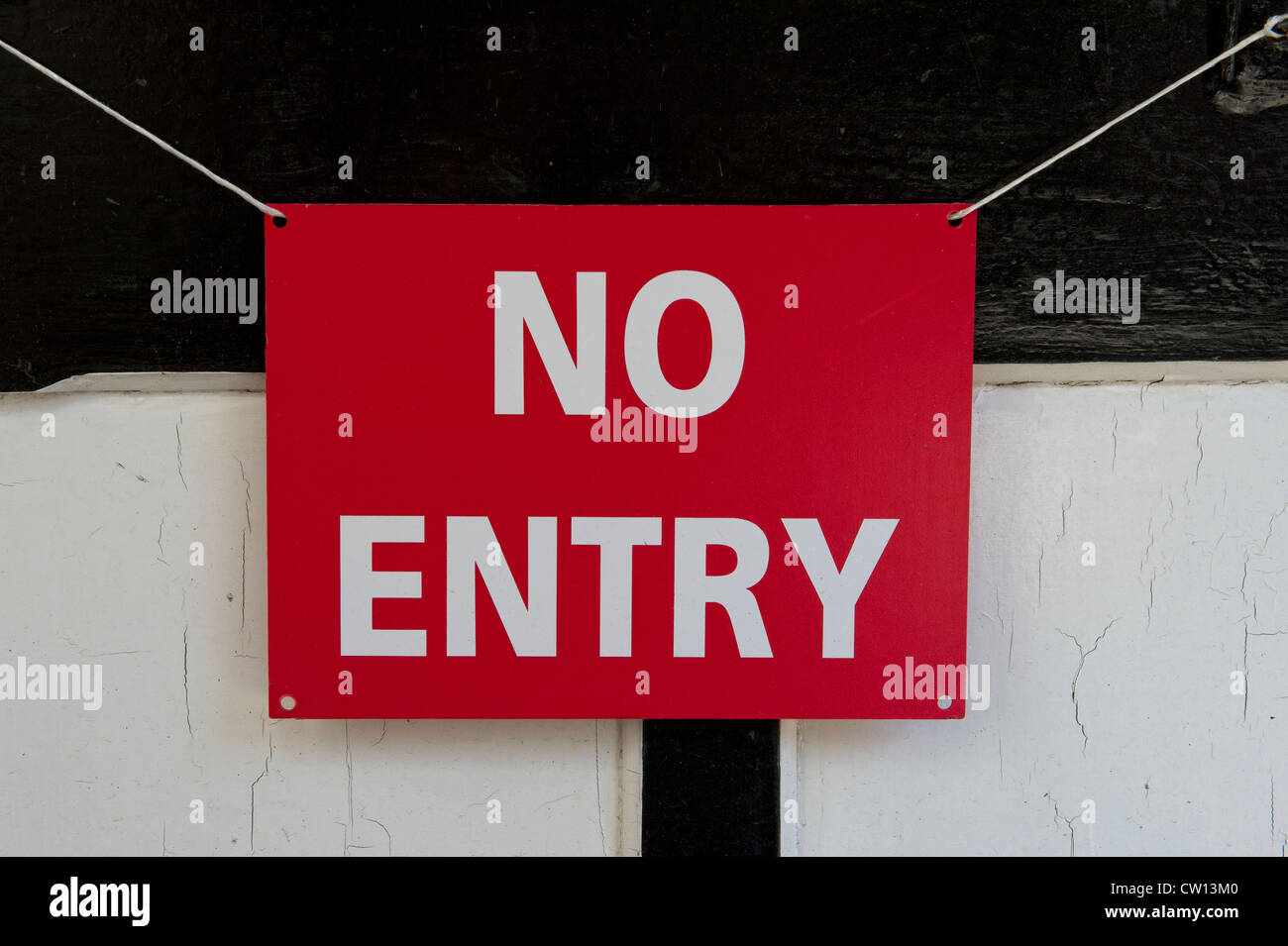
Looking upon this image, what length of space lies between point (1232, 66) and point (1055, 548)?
2.24 ft

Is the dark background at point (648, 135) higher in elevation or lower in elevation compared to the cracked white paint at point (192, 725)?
higher

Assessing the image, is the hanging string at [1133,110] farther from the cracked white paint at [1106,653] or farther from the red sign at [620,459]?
the cracked white paint at [1106,653]

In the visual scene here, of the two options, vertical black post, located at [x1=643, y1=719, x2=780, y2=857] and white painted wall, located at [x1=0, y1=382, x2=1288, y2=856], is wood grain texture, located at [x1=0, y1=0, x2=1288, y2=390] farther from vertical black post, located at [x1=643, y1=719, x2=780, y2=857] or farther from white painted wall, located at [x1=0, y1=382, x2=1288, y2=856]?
vertical black post, located at [x1=643, y1=719, x2=780, y2=857]

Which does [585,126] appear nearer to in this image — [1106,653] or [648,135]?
[648,135]

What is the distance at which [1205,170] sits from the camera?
38.4 inches

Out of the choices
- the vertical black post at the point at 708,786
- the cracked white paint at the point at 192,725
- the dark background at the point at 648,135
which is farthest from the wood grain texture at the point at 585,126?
the vertical black post at the point at 708,786

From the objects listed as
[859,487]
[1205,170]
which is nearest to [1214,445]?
[1205,170]

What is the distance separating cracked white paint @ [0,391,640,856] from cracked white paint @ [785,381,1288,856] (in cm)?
39

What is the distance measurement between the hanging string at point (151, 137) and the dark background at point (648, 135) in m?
0.02

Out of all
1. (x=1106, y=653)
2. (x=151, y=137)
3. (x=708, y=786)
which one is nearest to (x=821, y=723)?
(x=708, y=786)

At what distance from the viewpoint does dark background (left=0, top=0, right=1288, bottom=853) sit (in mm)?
966

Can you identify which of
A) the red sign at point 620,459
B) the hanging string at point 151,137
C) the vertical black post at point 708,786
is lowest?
the vertical black post at point 708,786

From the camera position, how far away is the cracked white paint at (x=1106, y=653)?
99cm
